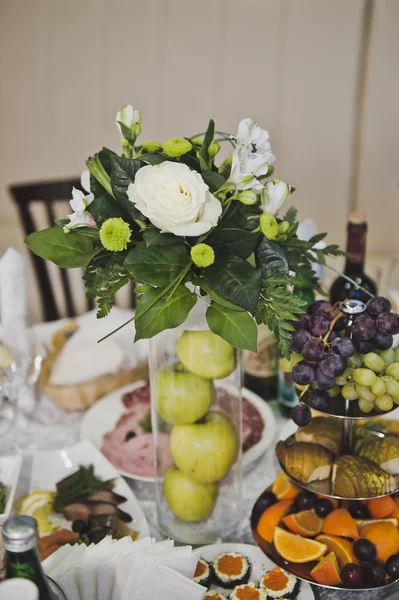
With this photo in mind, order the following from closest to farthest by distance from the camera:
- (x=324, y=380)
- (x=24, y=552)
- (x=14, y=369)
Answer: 1. (x=24, y=552)
2. (x=324, y=380)
3. (x=14, y=369)

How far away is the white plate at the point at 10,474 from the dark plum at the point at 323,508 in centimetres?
46

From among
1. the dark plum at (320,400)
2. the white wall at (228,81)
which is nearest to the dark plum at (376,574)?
the dark plum at (320,400)

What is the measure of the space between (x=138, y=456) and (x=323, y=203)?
1.83 meters

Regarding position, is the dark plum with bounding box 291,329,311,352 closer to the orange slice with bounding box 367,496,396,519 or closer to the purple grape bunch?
the purple grape bunch

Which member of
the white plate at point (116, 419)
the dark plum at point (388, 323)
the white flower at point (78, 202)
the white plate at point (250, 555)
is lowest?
the white plate at point (116, 419)

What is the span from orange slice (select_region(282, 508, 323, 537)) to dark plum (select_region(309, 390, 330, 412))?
0.61ft

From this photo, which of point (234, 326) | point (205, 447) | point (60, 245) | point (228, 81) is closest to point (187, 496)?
point (205, 447)

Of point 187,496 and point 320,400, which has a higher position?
point 320,400

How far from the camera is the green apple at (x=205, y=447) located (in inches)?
35.1

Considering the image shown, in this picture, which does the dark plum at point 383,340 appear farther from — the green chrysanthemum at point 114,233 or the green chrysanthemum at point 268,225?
the green chrysanthemum at point 114,233

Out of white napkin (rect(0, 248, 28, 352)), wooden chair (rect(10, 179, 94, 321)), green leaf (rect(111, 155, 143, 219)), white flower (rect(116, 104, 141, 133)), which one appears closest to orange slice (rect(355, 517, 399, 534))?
green leaf (rect(111, 155, 143, 219))

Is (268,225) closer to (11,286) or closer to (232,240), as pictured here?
(232,240)

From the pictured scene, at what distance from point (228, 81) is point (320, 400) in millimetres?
2023

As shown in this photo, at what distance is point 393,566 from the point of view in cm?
80
